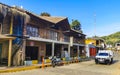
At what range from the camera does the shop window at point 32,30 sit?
23000 millimetres

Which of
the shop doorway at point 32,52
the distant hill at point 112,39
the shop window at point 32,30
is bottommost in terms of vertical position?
the shop doorway at point 32,52

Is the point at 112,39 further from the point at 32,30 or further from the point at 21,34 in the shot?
the point at 21,34

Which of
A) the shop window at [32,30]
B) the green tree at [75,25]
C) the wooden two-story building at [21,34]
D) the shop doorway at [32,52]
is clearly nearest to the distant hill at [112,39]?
the green tree at [75,25]

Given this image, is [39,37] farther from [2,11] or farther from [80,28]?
[80,28]

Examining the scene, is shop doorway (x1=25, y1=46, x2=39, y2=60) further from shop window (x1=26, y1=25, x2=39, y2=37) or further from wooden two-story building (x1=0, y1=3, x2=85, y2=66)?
shop window (x1=26, y1=25, x2=39, y2=37)

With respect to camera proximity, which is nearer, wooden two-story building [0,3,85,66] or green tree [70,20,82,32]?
wooden two-story building [0,3,85,66]

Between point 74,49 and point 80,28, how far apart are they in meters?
25.0

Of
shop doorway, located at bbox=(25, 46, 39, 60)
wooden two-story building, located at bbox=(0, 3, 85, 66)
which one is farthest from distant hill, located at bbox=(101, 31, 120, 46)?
shop doorway, located at bbox=(25, 46, 39, 60)

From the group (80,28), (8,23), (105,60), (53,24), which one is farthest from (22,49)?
(80,28)

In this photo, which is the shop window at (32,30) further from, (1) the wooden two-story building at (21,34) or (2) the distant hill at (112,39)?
(2) the distant hill at (112,39)

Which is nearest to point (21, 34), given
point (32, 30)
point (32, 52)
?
point (32, 30)

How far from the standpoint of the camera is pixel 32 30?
24.1 meters

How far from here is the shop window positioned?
23.0 meters

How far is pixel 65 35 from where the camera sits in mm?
34469
